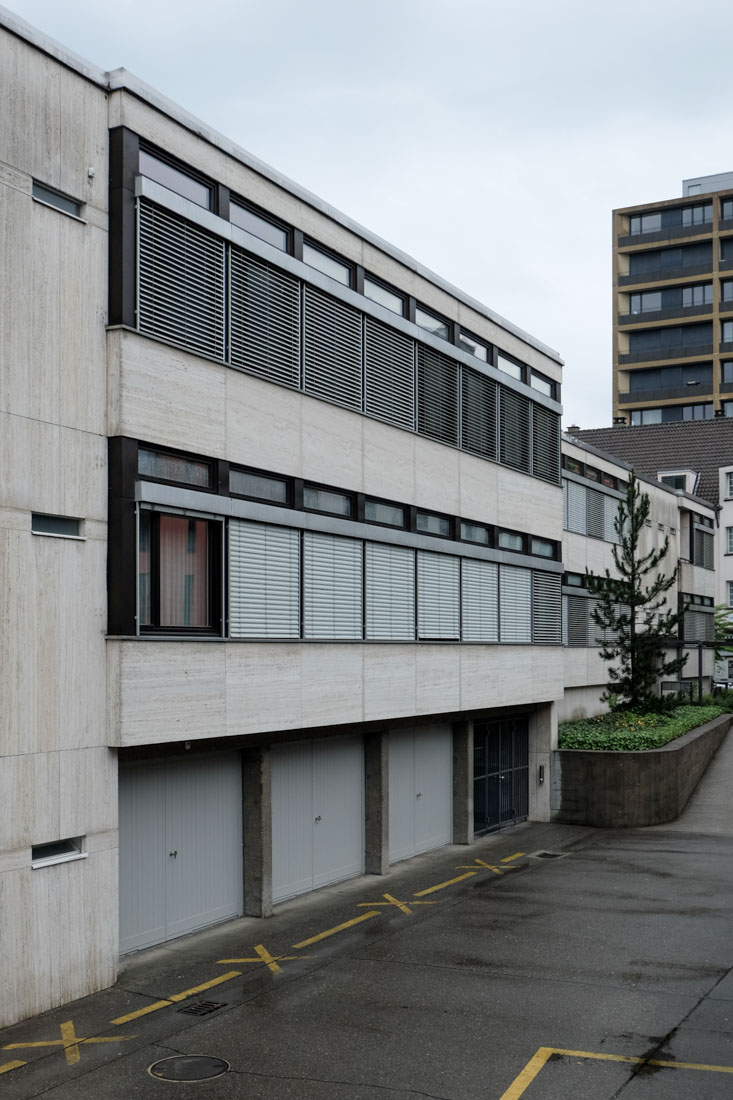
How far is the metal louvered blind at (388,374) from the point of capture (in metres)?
21.7

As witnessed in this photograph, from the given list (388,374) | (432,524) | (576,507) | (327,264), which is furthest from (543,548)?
(327,264)

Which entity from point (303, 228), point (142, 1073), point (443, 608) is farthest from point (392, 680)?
point (142, 1073)

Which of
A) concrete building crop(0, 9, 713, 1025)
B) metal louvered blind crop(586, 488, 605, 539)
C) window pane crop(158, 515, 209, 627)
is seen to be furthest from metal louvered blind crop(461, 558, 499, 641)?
metal louvered blind crop(586, 488, 605, 539)

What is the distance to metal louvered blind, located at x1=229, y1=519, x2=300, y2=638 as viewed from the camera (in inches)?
694

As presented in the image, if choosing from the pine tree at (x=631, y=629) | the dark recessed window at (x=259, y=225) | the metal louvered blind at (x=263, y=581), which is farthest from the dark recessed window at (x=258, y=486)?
the pine tree at (x=631, y=629)

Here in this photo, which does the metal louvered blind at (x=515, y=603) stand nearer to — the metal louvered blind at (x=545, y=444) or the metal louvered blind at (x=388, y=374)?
the metal louvered blind at (x=545, y=444)

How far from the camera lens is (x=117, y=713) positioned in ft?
49.3

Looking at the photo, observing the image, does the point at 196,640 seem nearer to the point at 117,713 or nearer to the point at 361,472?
the point at 117,713

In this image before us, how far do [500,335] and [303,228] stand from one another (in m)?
8.91

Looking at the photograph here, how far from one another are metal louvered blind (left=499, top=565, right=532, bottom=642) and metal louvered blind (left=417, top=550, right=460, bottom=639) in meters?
2.47

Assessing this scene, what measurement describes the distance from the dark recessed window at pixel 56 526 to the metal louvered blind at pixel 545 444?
16.3 m

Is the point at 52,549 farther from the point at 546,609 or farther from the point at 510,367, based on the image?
the point at 546,609

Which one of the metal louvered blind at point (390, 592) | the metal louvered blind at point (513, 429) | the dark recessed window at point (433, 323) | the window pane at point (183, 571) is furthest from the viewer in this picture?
the metal louvered blind at point (513, 429)

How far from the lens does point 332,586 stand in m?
20.4
